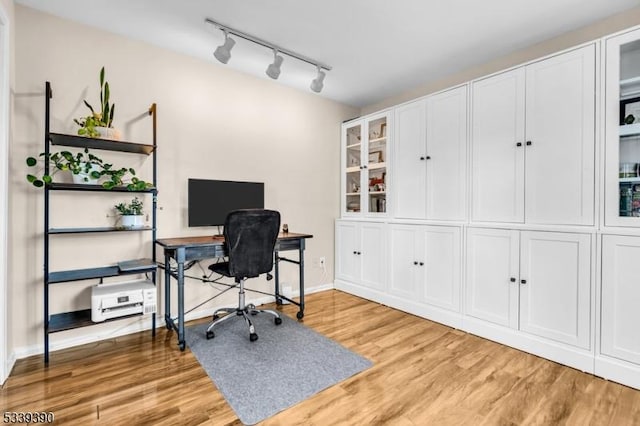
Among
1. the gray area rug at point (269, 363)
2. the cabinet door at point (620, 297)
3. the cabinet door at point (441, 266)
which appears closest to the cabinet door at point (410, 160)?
the cabinet door at point (441, 266)

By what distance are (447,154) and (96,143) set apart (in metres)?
3.01

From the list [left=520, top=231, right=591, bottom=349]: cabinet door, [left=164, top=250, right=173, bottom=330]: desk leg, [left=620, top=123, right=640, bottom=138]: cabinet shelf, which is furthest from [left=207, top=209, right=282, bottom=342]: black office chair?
[left=620, top=123, right=640, bottom=138]: cabinet shelf

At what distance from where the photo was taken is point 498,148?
2.63 m

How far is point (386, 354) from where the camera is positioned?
236 cm

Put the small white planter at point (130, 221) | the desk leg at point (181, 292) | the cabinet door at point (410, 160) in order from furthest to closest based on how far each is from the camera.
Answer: the cabinet door at point (410, 160)
the small white planter at point (130, 221)
the desk leg at point (181, 292)

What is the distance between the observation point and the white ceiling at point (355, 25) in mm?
2232

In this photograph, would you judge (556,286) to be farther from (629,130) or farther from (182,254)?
(182,254)

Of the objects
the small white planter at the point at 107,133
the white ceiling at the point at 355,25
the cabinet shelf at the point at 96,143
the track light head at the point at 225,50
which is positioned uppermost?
the white ceiling at the point at 355,25

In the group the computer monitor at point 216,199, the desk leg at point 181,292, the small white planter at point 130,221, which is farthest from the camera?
the computer monitor at point 216,199

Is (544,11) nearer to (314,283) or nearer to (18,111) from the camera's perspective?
(314,283)

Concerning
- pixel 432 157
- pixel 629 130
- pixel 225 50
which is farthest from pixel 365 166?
pixel 629 130

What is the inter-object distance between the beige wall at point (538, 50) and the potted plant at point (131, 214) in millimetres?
3162

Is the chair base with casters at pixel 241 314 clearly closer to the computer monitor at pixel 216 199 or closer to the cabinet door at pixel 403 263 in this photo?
the computer monitor at pixel 216 199

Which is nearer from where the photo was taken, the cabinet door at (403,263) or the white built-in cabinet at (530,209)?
the white built-in cabinet at (530,209)
